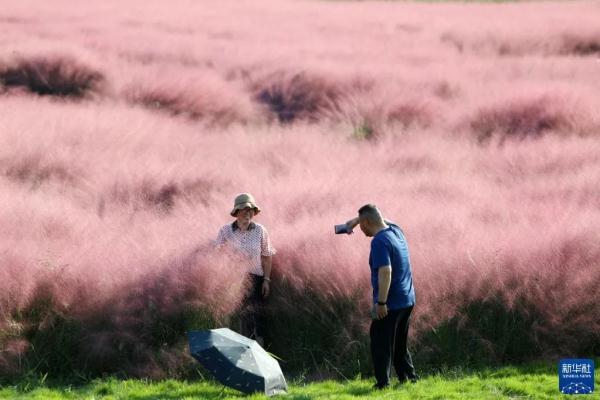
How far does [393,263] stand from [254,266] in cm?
158

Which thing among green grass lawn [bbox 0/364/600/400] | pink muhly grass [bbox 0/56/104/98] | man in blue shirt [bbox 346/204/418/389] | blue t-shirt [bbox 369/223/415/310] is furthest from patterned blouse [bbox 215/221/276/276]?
pink muhly grass [bbox 0/56/104/98]

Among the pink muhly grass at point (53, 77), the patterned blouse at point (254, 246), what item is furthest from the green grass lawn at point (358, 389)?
the pink muhly grass at point (53, 77)

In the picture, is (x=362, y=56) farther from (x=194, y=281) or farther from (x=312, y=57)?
(x=194, y=281)

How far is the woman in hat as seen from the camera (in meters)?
7.93

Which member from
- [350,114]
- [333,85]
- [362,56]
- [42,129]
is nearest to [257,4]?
[362,56]

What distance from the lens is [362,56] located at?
20000mm

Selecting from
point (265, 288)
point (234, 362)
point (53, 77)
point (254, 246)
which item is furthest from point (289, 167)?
point (53, 77)

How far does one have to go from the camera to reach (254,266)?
7973 mm

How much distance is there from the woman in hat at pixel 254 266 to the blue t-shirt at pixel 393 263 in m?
1.39

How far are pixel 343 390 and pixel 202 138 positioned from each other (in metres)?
7.14

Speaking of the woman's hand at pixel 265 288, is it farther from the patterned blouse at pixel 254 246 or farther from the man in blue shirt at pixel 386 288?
the man in blue shirt at pixel 386 288

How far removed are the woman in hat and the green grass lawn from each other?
73 centimetres

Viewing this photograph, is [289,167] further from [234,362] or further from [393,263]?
[234,362]

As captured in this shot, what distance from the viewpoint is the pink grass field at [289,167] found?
7.89 metres
